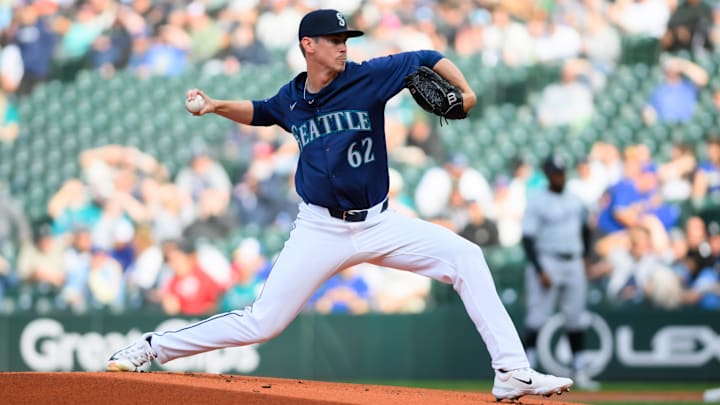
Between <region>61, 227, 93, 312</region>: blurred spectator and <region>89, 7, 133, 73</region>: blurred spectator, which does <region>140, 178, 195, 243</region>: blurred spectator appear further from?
<region>89, 7, 133, 73</region>: blurred spectator

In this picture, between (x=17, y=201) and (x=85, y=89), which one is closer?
(x=17, y=201)

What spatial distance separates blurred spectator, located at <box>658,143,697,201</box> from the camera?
12516 millimetres

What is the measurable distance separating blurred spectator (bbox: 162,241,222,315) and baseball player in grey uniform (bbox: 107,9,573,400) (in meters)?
6.91

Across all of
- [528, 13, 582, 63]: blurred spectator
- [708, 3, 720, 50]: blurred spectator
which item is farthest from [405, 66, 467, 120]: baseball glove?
[708, 3, 720, 50]: blurred spectator

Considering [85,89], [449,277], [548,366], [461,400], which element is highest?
[85,89]

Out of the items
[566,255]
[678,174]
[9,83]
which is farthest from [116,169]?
[678,174]

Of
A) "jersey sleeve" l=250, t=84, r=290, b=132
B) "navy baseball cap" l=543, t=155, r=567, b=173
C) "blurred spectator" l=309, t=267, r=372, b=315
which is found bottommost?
"blurred spectator" l=309, t=267, r=372, b=315

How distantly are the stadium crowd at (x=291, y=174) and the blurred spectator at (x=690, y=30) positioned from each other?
2 centimetres

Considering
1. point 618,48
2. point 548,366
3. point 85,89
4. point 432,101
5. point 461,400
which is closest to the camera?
point 432,101

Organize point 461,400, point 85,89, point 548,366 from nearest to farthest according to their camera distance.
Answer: point 461,400, point 548,366, point 85,89

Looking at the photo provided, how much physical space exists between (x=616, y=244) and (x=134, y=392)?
Answer: 7954 millimetres

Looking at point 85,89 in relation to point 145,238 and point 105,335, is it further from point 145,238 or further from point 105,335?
point 105,335

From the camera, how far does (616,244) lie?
12.1m

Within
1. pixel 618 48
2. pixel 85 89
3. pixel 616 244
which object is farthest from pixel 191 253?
pixel 618 48
